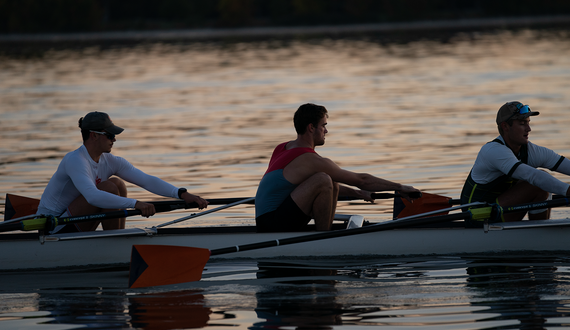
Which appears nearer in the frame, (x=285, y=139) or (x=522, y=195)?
(x=522, y=195)

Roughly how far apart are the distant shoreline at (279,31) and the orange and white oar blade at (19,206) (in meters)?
53.1

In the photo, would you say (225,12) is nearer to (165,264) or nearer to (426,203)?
Result: (426,203)

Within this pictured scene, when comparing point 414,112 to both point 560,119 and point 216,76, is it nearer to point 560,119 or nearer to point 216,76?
point 560,119

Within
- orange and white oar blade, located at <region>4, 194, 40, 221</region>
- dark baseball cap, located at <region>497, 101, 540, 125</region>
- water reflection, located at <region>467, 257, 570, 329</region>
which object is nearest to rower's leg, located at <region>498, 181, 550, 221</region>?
water reflection, located at <region>467, 257, 570, 329</region>

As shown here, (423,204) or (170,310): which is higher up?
(423,204)

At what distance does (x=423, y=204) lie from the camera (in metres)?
8.29

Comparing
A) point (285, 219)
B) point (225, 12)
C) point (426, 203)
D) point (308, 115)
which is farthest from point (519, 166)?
point (225, 12)

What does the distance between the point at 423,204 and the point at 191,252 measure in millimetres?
2633

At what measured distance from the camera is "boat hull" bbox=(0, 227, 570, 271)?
7.51 m

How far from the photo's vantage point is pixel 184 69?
34.0m

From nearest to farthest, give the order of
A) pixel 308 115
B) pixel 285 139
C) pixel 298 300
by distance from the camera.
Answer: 1. pixel 298 300
2. pixel 308 115
3. pixel 285 139

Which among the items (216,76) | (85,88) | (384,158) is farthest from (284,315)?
(216,76)

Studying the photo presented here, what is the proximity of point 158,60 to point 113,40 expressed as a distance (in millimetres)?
22411

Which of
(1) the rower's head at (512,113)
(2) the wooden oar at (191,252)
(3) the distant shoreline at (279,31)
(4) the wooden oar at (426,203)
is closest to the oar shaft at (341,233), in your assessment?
(2) the wooden oar at (191,252)
